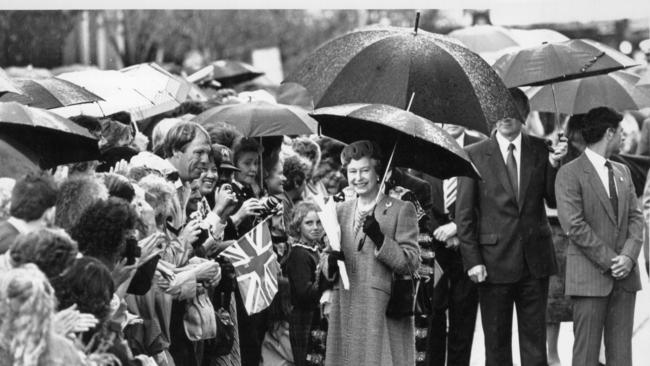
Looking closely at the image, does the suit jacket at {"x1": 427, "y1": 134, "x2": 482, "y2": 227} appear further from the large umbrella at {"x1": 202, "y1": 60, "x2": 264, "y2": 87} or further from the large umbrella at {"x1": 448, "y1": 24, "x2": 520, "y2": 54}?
the large umbrella at {"x1": 202, "y1": 60, "x2": 264, "y2": 87}

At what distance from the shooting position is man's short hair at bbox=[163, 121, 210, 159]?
370 inches

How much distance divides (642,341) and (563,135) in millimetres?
2985

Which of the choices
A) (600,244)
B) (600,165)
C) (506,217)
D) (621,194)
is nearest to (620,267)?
(600,244)

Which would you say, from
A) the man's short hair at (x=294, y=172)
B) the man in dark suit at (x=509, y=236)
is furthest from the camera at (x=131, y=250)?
the man in dark suit at (x=509, y=236)

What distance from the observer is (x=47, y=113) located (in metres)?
7.68

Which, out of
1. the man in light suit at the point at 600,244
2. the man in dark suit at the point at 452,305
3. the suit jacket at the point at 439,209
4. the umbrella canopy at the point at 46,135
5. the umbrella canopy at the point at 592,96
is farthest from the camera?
the umbrella canopy at the point at 592,96

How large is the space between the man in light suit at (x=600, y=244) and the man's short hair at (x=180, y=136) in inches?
121

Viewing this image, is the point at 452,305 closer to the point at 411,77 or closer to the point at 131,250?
the point at 411,77

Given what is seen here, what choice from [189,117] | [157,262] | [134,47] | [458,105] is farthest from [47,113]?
[134,47]

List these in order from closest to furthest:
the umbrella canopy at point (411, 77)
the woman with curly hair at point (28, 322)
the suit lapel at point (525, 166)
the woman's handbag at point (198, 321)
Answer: the woman with curly hair at point (28, 322), the woman's handbag at point (198, 321), the umbrella canopy at point (411, 77), the suit lapel at point (525, 166)

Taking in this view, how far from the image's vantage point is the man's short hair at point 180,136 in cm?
941

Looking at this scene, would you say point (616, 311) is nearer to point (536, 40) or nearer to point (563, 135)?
point (563, 135)

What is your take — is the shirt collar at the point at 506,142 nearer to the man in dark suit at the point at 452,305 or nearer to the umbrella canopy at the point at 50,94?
the man in dark suit at the point at 452,305

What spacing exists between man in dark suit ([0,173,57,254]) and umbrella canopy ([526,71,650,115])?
641cm
